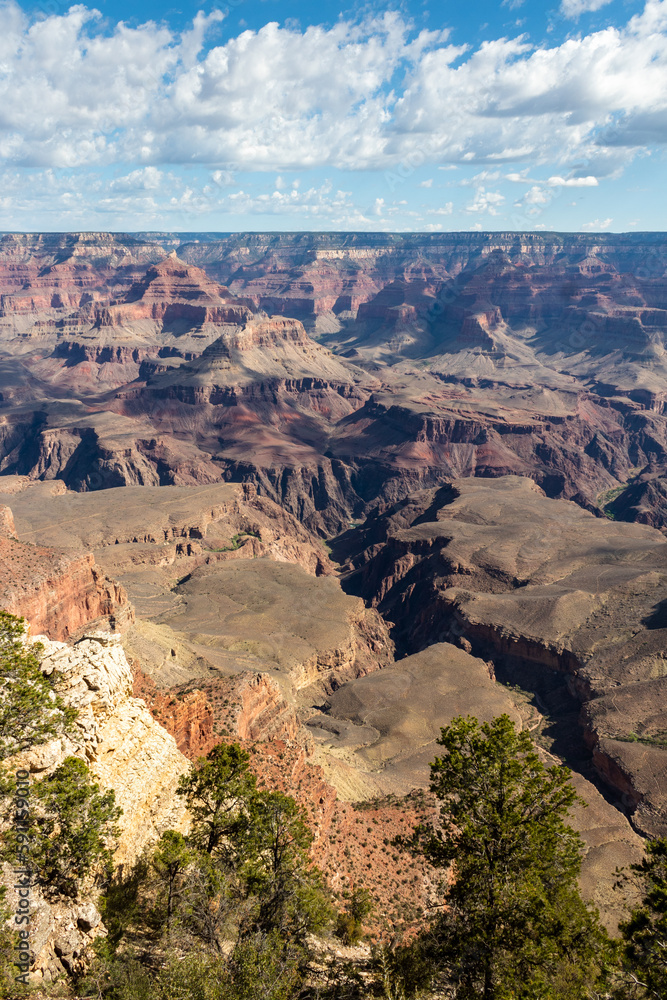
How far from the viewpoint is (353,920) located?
3027cm

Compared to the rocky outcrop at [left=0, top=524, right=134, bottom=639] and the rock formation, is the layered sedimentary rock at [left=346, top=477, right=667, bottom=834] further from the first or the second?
the rocky outcrop at [left=0, top=524, right=134, bottom=639]

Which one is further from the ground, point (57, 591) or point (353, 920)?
point (353, 920)

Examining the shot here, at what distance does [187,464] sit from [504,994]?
17141 cm

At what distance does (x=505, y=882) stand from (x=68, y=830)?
48.6 ft

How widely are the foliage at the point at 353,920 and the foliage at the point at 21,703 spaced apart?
16.7 metres

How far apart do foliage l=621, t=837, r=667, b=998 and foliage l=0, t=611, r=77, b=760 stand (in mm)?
20962

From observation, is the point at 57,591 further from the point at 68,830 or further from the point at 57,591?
the point at 68,830

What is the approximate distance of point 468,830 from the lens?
2242cm

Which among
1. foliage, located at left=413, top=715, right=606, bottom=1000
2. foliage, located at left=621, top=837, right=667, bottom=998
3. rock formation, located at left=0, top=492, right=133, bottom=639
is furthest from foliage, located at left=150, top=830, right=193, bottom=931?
rock formation, located at left=0, top=492, right=133, bottom=639

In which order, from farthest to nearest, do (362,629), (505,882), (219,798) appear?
1. (362,629)
2. (219,798)
3. (505,882)

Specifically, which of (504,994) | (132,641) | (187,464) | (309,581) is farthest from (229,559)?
(504,994)

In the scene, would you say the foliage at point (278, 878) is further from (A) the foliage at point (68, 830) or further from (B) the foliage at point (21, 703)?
(B) the foliage at point (21, 703)

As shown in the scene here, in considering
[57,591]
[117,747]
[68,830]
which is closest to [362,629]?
[57,591]

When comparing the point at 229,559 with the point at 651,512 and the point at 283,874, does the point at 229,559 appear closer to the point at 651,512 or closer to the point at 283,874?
the point at 283,874
